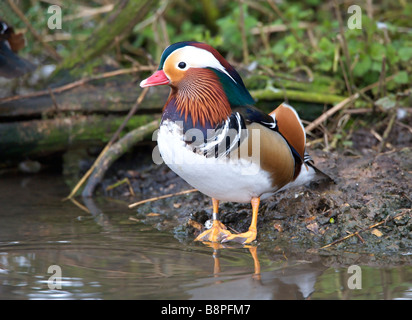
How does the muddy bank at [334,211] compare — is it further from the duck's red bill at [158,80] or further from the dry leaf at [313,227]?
the duck's red bill at [158,80]

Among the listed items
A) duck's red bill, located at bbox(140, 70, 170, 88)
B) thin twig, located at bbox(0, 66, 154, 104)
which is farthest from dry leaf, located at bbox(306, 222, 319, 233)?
thin twig, located at bbox(0, 66, 154, 104)

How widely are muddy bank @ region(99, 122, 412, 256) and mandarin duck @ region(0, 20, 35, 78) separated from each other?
5.18ft

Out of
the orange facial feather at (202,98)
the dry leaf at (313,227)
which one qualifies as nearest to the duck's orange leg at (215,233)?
the dry leaf at (313,227)

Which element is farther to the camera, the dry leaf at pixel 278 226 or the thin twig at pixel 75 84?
the thin twig at pixel 75 84

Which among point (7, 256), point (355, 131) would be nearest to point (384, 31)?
point (355, 131)

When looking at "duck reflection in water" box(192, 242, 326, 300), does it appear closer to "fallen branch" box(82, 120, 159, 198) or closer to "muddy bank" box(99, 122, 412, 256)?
"muddy bank" box(99, 122, 412, 256)

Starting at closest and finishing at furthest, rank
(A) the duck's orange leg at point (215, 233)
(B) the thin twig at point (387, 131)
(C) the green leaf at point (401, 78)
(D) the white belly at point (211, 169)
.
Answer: (D) the white belly at point (211, 169) → (A) the duck's orange leg at point (215, 233) → (B) the thin twig at point (387, 131) → (C) the green leaf at point (401, 78)

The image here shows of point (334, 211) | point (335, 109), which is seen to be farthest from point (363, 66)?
point (334, 211)

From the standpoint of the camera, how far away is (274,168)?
3555mm

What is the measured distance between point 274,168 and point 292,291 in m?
0.96

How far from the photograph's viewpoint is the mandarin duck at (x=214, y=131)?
3367 millimetres

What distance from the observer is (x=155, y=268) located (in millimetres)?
3215

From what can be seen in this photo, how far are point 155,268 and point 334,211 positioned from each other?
1.35 meters

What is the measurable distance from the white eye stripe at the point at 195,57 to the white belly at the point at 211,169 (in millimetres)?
401
